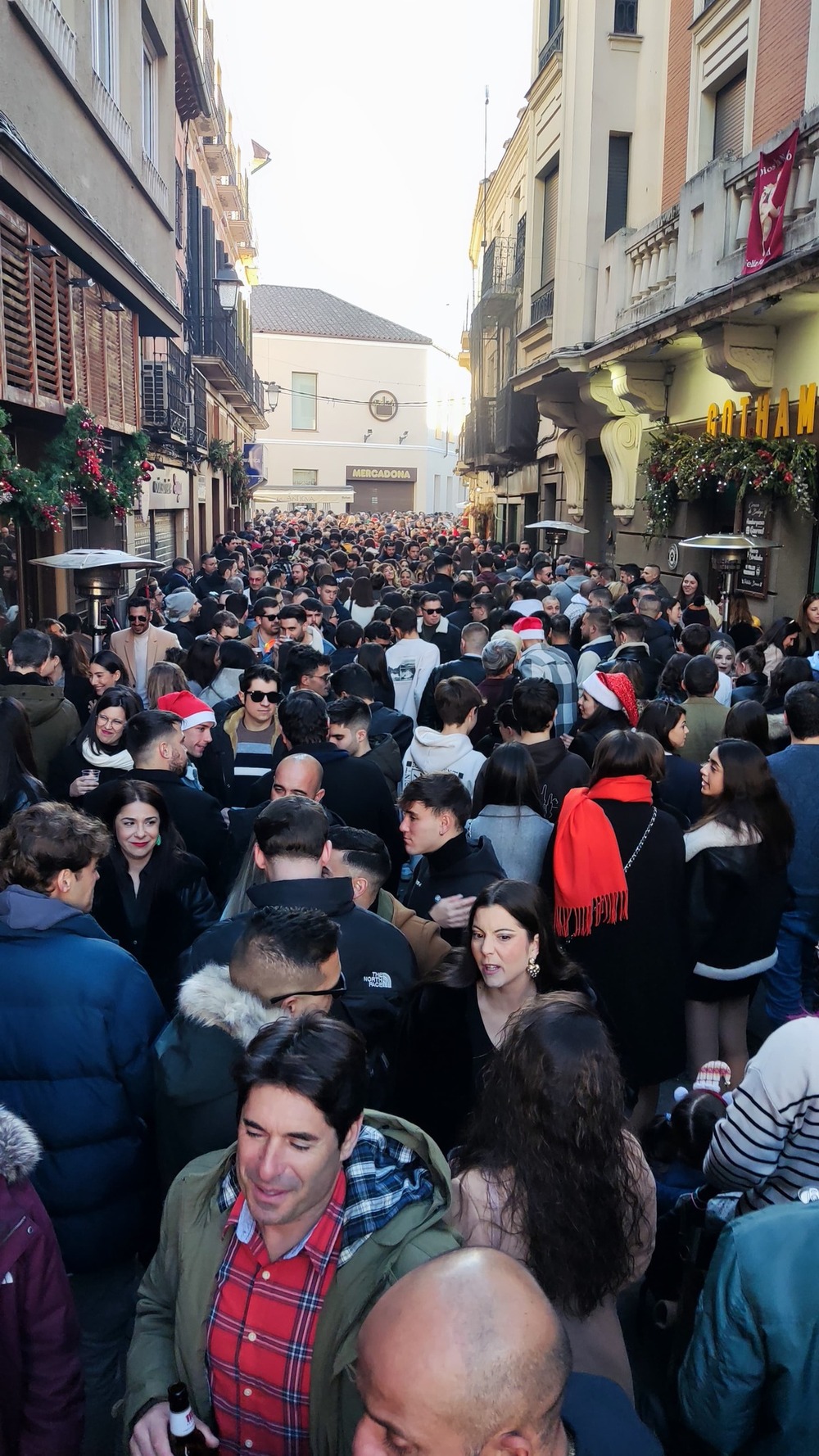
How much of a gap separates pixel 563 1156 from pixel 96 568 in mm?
6924

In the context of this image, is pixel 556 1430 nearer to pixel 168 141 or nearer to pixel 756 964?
pixel 756 964

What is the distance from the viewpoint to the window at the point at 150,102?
13.3 m

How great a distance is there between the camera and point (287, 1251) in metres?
1.97

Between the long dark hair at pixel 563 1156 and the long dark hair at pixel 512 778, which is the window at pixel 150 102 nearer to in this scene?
the long dark hair at pixel 512 778

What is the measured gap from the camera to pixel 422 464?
62.8 metres

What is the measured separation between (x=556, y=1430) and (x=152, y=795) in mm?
2748

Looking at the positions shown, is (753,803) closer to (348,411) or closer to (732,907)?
(732,907)

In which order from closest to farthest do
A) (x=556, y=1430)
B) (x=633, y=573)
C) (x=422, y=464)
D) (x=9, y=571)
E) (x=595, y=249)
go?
(x=556, y=1430) → (x=9, y=571) → (x=633, y=573) → (x=595, y=249) → (x=422, y=464)

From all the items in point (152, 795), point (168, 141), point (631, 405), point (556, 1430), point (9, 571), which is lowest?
point (556, 1430)

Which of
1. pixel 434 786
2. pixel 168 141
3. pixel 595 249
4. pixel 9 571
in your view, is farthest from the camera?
pixel 595 249

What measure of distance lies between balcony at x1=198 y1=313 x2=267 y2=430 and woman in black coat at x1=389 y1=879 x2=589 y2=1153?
20.0m

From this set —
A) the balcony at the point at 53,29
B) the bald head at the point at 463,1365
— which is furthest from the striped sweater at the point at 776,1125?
the balcony at the point at 53,29

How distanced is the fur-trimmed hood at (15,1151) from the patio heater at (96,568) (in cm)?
594

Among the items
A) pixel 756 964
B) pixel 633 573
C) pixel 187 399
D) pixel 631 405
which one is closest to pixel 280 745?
pixel 756 964
